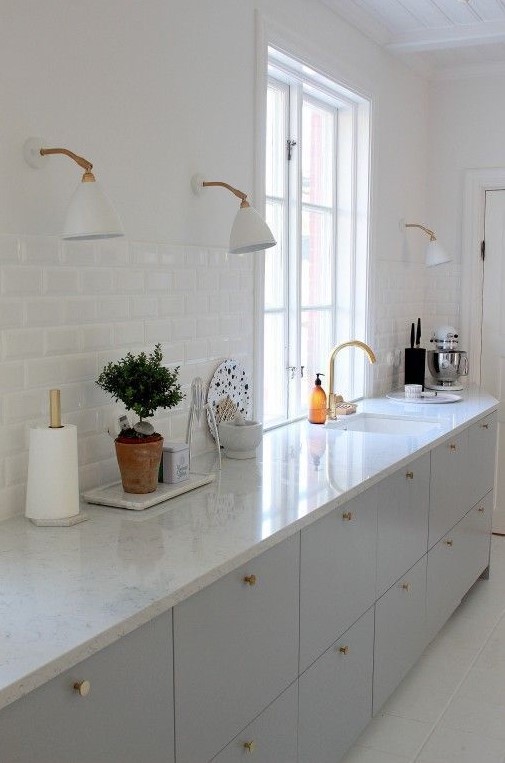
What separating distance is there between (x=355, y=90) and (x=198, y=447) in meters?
1.98

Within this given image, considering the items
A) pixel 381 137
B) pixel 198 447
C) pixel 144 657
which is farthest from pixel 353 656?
pixel 381 137

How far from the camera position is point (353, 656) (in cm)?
262

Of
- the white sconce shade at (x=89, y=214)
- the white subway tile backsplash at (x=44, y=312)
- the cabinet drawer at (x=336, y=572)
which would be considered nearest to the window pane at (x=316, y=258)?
the cabinet drawer at (x=336, y=572)

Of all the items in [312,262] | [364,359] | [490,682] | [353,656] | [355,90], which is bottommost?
[490,682]

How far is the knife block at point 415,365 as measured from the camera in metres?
4.59

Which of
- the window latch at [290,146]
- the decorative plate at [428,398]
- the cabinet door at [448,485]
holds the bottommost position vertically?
the cabinet door at [448,485]

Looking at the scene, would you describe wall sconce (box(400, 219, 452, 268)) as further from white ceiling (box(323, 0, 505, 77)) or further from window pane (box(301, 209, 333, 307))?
white ceiling (box(323, 0, 505, 77))

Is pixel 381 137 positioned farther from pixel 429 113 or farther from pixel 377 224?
pixel 429 113

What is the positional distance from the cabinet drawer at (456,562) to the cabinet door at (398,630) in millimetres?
120

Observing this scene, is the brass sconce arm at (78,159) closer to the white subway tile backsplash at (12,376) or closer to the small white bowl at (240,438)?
the white subway tile backsplash at (12,376)

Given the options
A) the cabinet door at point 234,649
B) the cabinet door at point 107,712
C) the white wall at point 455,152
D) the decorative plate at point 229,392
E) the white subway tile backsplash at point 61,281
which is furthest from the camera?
the white wall at point 455,152

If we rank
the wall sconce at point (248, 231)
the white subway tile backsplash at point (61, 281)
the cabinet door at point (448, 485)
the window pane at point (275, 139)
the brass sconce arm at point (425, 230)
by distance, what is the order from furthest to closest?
the brass sconce arm at point (425, 230) → the window pane at point (275, 139) → the cabinet door at point (448, 485) → the wall sconce at point (248, 231) → the white subway tile backsplash at point (61, 281)

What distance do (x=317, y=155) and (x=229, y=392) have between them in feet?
4.93

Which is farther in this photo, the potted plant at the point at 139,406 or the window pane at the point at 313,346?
the window pane at the point at 313,346
